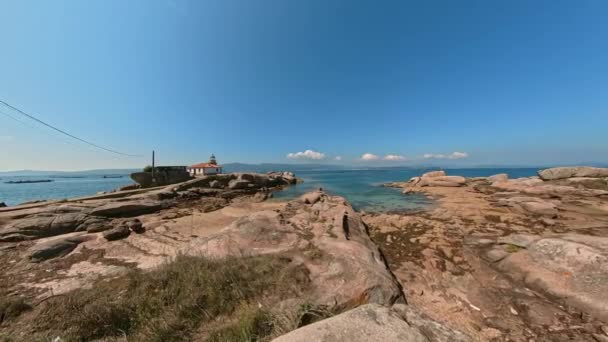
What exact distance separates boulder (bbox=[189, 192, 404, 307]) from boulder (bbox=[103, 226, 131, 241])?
411 centimetres

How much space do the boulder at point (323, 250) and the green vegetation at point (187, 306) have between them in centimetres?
68

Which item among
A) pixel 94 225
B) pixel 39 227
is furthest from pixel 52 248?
pixel 39 227

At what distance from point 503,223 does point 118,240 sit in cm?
1853

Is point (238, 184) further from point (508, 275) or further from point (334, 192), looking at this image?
point (508, 275)

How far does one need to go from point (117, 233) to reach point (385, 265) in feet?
34.9

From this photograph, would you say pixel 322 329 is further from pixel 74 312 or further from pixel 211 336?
pixel 74 312

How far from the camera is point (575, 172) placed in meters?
24.6

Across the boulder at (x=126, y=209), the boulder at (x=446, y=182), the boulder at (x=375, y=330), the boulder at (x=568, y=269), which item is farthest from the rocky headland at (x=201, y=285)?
the boulder at (x=446, y=182)

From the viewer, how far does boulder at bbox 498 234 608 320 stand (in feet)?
14.9

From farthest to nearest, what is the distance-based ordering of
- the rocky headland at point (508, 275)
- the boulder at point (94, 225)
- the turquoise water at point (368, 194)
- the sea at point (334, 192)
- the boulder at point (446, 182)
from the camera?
the boulder at point (446, 182) < the sea at point (334, 192) < the turquoise water at point (368, 194) < the boulder at point (94, 225) < the rocky headland at point (508, 275)

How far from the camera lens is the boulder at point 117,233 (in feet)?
27.1

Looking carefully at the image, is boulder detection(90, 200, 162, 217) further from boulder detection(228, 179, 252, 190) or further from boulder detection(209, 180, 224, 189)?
boulder detection(228, 179, 252, 190)

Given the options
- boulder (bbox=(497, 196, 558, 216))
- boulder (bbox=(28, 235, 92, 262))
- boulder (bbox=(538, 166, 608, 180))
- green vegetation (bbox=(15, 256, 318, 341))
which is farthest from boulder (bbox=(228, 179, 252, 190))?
boulder (bbox=(538, 166, 608, 180))

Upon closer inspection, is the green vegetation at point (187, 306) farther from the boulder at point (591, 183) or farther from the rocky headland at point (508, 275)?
the boulder at point (591, 183)
